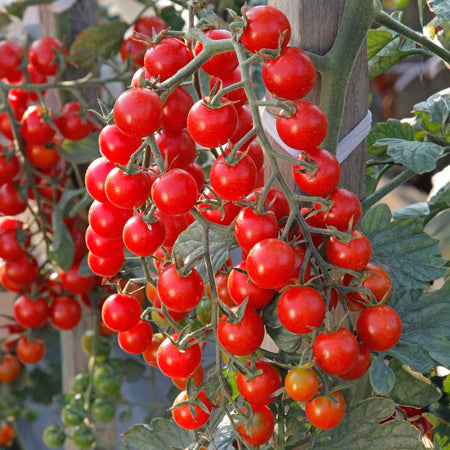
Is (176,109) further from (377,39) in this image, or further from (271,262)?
(377,39)

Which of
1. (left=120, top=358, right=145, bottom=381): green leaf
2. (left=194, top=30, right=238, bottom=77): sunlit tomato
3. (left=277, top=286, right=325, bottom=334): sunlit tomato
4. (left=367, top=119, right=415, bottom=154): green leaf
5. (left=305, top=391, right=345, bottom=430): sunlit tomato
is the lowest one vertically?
(left=120, top=358, right=145, bottom=381): green leaf

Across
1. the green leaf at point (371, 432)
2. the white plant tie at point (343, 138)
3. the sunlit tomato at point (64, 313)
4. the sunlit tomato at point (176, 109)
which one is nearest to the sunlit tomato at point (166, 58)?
the sunlit tomato at point (176, 109)

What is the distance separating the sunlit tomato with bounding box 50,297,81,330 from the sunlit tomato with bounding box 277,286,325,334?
0.78 m

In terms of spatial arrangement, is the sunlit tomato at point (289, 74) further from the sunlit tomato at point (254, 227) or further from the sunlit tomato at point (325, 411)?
the sunlit tomato at point (325, 411)

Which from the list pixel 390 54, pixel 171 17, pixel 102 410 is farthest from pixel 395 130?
pixel 102 410

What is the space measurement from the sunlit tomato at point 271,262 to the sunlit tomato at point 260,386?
0.29 ft

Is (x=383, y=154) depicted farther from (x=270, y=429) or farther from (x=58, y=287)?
(x=58, y=287)

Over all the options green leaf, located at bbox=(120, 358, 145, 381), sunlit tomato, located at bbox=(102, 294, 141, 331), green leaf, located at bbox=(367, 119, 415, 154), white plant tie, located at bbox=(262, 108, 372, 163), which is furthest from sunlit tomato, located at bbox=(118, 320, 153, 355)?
green leaf, located at bbox=(120, 358, 145, 381)

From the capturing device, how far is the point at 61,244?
1088 mm

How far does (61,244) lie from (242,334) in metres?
0.68

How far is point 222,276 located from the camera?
0.58 m

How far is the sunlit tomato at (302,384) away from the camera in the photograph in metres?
0.48

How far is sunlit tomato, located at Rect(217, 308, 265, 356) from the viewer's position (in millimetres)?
482

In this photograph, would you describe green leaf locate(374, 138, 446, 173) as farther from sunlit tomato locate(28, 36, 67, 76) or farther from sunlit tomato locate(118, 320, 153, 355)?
sunlit tomato locate(28, 36, 67, 76)
